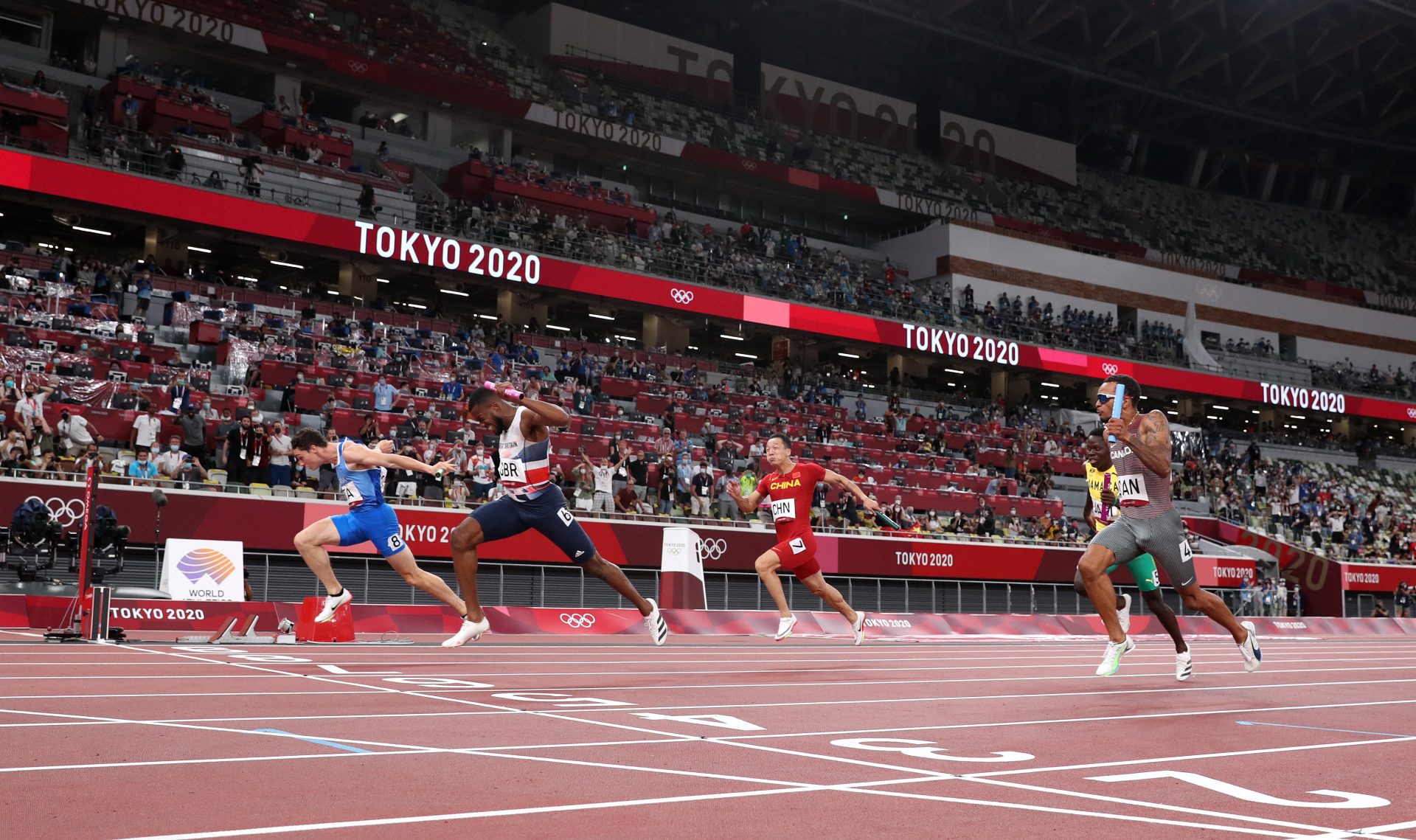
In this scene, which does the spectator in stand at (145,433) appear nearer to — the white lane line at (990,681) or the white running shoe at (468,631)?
the white running shoe at (468,631)

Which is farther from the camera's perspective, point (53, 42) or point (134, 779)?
point (53, 42)

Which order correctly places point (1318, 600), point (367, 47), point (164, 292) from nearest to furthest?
1. point (164, 292)
2. point (1318, 600)
3. point (367, 47)

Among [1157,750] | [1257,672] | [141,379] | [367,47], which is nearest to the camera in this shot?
[1157,750]

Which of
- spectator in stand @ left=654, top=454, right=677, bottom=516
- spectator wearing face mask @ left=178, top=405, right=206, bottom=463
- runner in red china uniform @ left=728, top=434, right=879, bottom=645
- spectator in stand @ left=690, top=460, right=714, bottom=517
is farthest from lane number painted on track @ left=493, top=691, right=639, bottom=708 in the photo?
spectator in stand @ left=690, top=460, right=714, bottom=517

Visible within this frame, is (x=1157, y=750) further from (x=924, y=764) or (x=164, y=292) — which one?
(x=164, y=292)

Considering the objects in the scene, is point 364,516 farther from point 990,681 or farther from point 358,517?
point 990,681

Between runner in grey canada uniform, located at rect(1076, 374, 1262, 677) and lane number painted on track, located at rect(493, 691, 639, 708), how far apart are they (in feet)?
14.6

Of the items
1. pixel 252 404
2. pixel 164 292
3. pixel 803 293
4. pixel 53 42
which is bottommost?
pixel 252 404

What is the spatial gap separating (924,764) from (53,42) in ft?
144

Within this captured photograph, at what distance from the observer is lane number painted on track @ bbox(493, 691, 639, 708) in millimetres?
7309

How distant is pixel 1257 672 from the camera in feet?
41.1

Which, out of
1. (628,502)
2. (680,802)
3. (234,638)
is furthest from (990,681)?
(628,502)

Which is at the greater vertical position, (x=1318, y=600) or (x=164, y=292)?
(x=164, y=292)

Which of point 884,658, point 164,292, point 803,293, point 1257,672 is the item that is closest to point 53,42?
point 164,292
